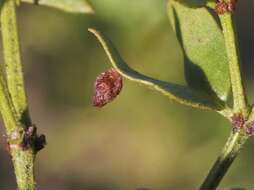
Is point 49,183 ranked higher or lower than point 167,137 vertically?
lower

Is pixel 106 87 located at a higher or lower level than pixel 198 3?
lower

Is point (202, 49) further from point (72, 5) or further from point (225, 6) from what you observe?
point (72, 5)

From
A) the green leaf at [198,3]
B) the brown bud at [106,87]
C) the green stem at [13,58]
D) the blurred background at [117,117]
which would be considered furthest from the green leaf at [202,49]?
the blurred background at [117,117]

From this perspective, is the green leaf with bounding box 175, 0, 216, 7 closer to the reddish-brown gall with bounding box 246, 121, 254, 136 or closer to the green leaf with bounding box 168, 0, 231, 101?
the green leaf with bounding box 168, 0, 231, 101

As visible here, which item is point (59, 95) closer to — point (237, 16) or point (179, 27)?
point (237, 16)

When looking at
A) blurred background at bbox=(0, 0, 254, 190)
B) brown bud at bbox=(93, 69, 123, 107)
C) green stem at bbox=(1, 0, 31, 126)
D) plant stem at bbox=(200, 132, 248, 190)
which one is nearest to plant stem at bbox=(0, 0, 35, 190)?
green stem at bbox=(1, 0, 31, 126)

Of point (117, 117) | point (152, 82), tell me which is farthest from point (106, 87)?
point (117, 117)

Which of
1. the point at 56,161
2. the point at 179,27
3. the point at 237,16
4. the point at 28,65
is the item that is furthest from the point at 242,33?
the point at 179,27

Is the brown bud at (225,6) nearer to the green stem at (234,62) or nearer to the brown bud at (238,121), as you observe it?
the green stem at (234,62)
